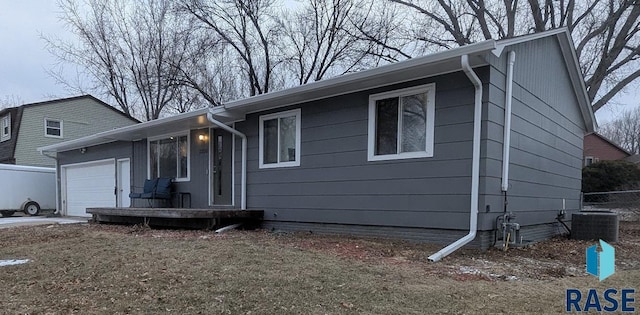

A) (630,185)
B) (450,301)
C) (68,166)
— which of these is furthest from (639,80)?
(68,166)

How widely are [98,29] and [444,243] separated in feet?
71.8

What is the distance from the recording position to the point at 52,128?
1889 cm

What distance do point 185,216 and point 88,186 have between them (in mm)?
7796

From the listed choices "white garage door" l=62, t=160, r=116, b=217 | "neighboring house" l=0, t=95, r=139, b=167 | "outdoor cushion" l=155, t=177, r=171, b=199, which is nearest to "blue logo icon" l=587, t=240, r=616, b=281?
"outdoor cushion" l=155, t=177, r=171, b=199

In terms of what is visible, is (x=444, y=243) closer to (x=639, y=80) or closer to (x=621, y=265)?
(x=621, y=265)

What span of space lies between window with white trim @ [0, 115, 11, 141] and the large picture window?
1316 cm

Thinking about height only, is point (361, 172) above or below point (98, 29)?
below

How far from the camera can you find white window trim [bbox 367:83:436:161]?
18.3 ft

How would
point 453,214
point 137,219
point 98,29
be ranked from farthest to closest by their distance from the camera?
point 98,29
point 137,219
point 453,214

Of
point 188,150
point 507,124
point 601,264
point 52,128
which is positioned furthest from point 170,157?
point 52,128

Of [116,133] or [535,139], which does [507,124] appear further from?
[116,133]

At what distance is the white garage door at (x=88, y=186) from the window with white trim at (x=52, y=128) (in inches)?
249

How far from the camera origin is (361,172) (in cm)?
636
